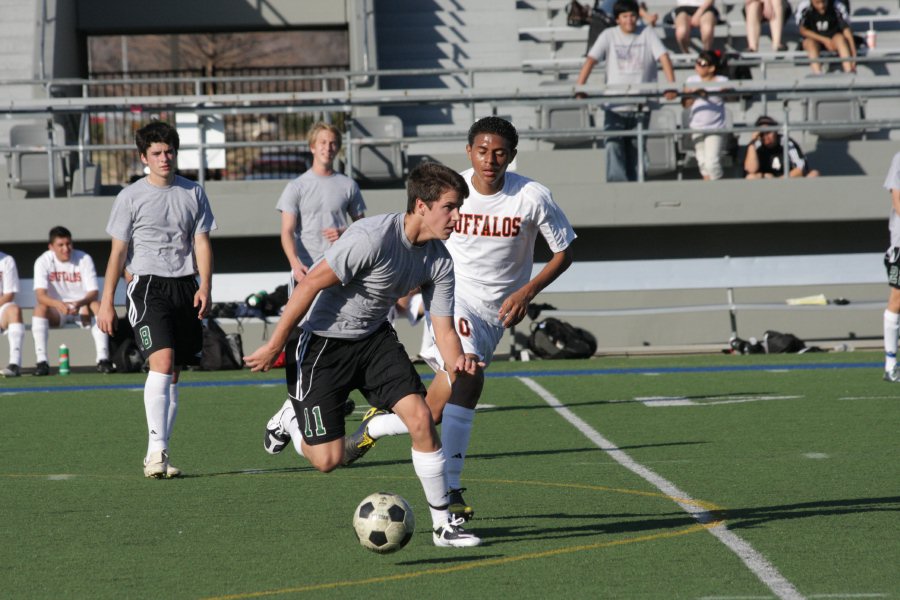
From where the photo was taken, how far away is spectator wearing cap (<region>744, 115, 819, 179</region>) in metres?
19.5

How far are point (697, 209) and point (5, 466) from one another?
12.2 meters

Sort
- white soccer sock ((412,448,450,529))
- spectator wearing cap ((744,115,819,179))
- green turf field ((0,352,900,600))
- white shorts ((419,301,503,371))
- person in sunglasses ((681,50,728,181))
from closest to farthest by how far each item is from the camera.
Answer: green turf field ((0,352,900,600)) → white soccer sock ((412,448,450,529)) → white shorts ((419,301,503,371)) → person in sunglasses ((681,50,728,181)) → spectator wearing cap ((744,115,819,179))

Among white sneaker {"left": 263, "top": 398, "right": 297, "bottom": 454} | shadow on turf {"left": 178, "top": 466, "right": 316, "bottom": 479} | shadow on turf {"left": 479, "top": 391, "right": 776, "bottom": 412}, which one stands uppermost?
white sneaker {"left": 263, "top": 398, "right": 297, "bottom": 454}

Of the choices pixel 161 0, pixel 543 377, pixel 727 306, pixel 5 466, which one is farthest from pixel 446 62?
pixel 5 466

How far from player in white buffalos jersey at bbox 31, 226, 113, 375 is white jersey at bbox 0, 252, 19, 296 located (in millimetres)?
286

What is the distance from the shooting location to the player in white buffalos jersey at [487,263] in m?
6.73

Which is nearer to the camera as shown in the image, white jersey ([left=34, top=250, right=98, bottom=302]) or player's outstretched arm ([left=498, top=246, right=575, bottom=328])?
player's outstretched arm ([left=498, top=246, right=575, bottom=328])

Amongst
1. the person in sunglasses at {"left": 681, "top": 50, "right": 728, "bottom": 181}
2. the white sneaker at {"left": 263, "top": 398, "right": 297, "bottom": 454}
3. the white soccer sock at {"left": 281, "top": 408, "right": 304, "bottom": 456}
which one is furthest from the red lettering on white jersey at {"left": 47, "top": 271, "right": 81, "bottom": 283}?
the white soccer sock at {"left": 281, "top": 408, "right": 304, "bottom": 456}

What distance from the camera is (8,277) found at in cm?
1658

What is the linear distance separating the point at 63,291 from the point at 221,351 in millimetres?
2098

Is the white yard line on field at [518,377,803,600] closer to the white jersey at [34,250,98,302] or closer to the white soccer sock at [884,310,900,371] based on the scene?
the white soccer sock at [884,310,900,371]

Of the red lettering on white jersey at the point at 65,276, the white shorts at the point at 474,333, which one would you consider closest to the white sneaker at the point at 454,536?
the white shorts at the point at 474,333

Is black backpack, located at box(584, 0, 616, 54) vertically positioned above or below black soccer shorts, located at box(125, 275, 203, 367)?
above

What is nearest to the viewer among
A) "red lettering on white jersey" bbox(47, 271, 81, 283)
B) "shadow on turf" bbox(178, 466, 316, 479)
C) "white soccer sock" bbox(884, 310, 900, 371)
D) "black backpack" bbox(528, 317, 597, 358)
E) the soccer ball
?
the soccer ball
